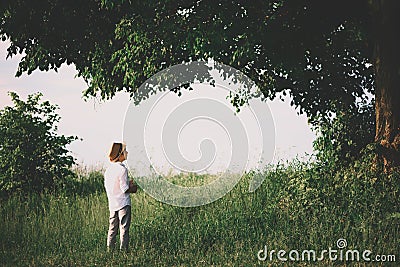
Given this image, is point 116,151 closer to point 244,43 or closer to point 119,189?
point 119,189

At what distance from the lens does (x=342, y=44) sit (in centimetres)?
1484

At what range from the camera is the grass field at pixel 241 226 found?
10.2 m

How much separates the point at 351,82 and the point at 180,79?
4.09m

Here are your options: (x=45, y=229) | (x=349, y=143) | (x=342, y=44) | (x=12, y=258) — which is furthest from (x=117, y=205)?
(x=342, y=44)

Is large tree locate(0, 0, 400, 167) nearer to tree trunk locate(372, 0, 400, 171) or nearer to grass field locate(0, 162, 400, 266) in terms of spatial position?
tree trunk locate(372, 0, 400, 171)

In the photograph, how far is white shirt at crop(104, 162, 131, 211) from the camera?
10328mm

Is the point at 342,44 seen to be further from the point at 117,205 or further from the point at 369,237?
the point at 117,205

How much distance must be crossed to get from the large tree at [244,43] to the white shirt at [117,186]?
325 centimetres

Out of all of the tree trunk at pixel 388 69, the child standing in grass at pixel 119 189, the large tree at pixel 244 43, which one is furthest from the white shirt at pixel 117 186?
the tree trunk at pixel 388 69

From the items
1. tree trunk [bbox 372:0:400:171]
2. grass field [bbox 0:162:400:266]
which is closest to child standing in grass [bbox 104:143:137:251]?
grass field [bbox 0:162:400:266]

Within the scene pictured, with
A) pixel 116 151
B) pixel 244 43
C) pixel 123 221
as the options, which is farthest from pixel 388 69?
pixel 123 221

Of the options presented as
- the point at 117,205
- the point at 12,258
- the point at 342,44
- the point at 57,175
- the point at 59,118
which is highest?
the point at 342,44

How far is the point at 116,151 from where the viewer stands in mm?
10414

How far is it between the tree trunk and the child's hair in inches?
214
